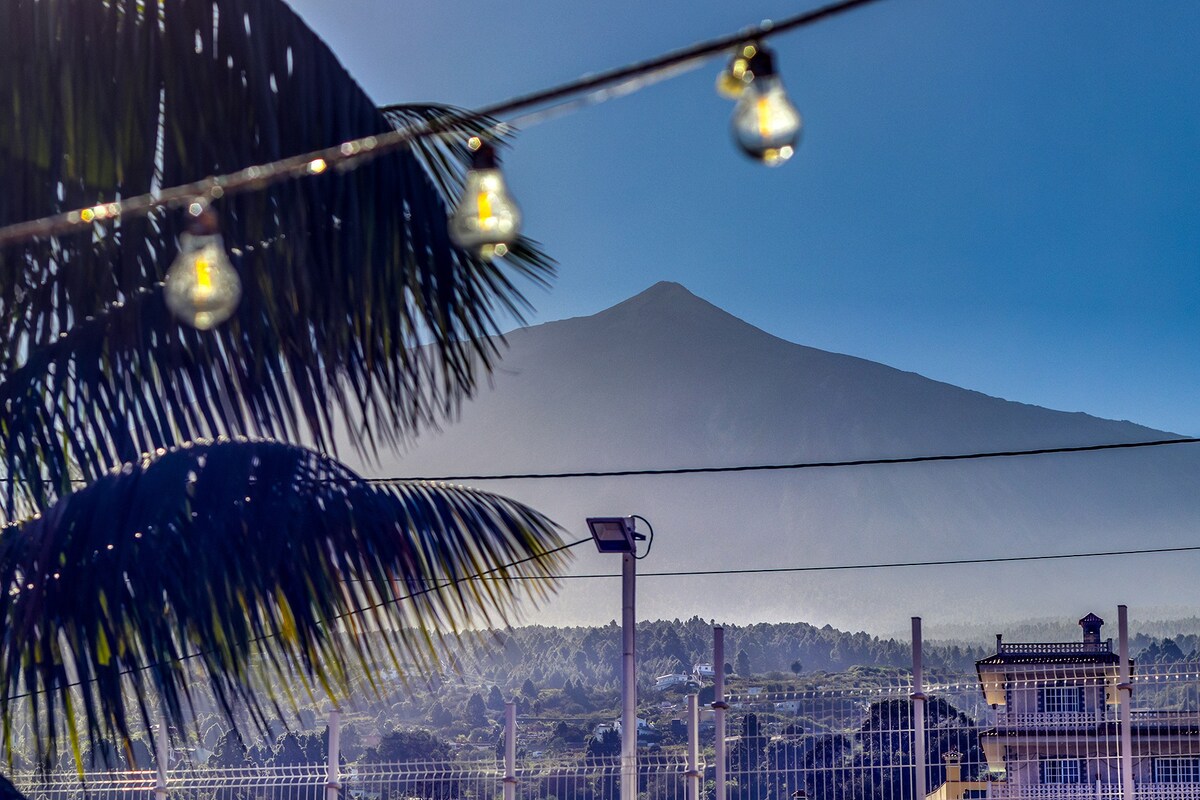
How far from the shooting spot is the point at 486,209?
3.42m

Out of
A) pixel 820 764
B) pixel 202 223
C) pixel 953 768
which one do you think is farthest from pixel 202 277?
pixel 953 768

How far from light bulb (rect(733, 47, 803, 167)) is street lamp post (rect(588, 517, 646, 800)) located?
21.5ft

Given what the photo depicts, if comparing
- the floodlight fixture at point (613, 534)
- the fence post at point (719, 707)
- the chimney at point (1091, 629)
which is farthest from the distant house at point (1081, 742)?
the chimney at point (1091, 629)

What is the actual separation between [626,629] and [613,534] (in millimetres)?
596

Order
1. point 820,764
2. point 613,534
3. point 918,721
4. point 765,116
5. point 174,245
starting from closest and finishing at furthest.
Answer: point 765,116
point 174,245
point 918,721
point 820,764
point 613,534

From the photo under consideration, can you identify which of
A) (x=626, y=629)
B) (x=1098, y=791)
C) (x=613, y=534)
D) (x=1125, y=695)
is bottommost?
(x=1098, y=791)

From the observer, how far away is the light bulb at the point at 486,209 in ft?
11.2

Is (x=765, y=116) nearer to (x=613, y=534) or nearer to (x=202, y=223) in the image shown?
(x=202, y=223)

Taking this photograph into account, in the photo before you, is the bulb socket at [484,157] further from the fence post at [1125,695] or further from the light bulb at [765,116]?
the fence post at [1125,695]

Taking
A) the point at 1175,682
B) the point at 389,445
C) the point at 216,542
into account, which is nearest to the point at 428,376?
the point at 389,445

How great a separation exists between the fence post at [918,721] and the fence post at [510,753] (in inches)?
96.8

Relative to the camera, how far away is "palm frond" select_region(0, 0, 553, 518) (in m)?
5.12

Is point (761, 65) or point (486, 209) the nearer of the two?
point (761, 65)

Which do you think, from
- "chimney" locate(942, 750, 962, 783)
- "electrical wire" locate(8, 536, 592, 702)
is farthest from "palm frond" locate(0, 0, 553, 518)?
"chimney" locate(942, 750, 962, 783)
